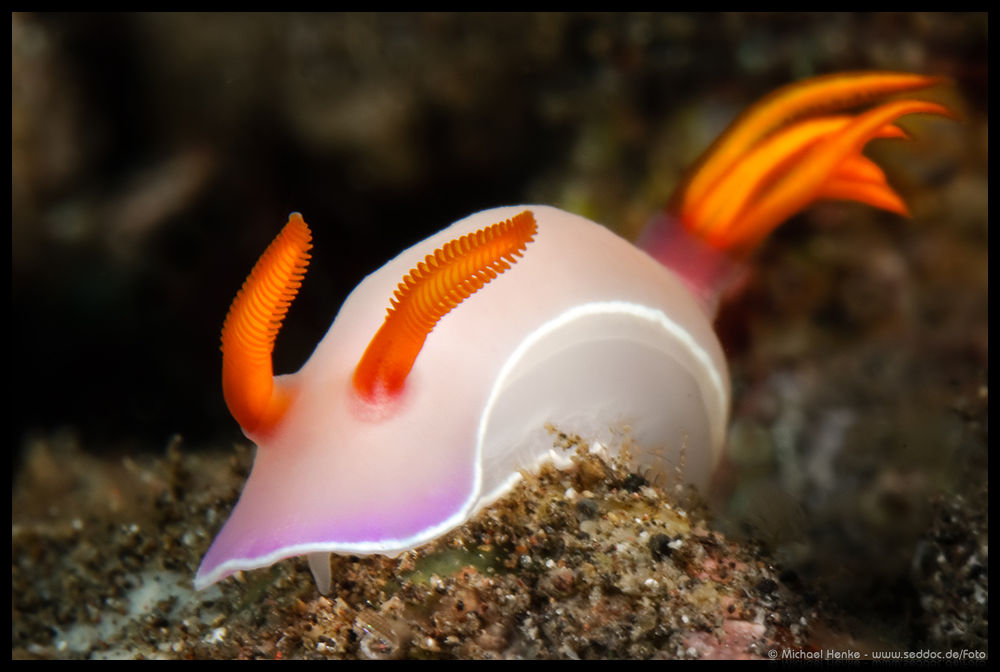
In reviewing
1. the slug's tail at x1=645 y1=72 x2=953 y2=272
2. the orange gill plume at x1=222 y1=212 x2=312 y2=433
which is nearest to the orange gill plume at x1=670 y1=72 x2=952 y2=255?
the slug's tail at x1=645 y1=72 x2=953 y2=272

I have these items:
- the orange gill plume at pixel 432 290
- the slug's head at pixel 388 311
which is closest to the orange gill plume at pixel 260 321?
the slug's head at pixel 388 311

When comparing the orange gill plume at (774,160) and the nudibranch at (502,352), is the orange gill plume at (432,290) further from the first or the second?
the orange gill plume at (774,160)

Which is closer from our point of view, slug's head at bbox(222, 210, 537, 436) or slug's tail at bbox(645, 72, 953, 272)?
slug's head at bbox(222, 210, 537, 436)

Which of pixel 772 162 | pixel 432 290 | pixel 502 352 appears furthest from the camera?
pixel 772 162

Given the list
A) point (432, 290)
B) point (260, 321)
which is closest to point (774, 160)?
point (432, 290)

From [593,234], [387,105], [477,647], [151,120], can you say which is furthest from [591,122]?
[477,647]

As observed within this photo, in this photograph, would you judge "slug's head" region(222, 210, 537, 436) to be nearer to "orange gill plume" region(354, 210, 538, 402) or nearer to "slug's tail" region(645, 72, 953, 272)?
"orange gill plume" region(354, 210, 538, 402)

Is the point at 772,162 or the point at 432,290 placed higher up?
the point at 432,290

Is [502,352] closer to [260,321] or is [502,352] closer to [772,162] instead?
[260,321]
